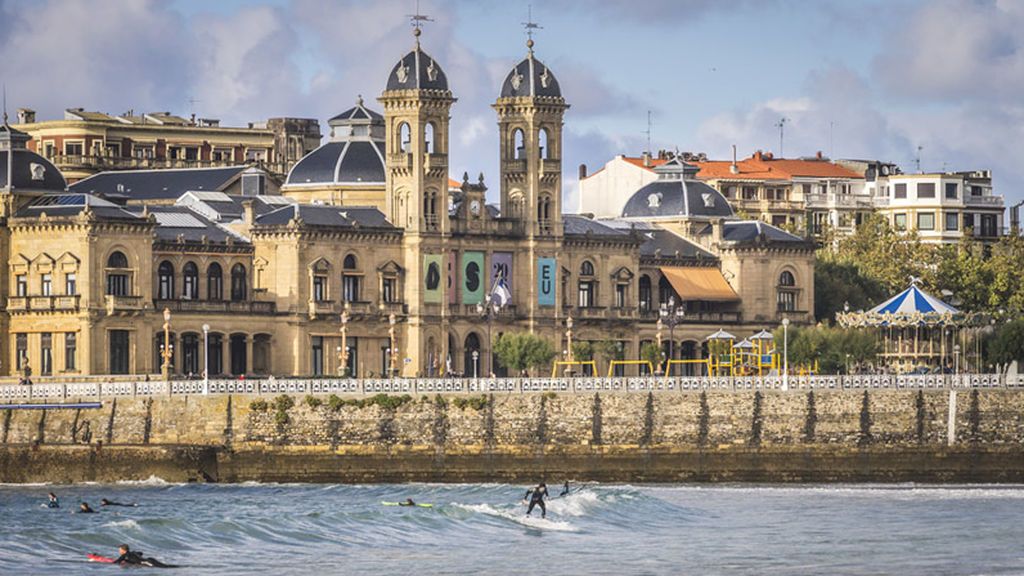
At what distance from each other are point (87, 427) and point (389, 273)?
32.0 meters

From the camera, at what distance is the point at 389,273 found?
156 metres

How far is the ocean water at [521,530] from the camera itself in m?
95.0

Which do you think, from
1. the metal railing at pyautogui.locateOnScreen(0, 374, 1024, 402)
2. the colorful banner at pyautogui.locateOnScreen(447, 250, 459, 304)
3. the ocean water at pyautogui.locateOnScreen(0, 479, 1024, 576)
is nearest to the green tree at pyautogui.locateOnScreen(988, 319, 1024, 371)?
the metal railing at pyautogui.locateOnScreen(0, 374, 1024, 402)

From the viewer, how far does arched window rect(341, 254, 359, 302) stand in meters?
154

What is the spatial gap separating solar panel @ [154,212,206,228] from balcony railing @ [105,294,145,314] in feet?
25.3

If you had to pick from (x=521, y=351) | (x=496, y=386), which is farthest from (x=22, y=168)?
(x=496, y=386)

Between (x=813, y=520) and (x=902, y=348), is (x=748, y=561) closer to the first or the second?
(x=813, y=520)

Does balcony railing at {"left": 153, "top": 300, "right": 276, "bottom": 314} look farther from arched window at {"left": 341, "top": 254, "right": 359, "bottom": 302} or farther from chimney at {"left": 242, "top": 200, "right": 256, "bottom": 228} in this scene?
chimney at {"left": 242, "top": 200, "right": 256, "bottom": 228}

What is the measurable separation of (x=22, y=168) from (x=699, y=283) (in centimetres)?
3960

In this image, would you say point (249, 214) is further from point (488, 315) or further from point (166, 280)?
point (488, 315)

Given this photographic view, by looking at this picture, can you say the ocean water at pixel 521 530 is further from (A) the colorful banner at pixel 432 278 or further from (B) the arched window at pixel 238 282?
(A) the colorful banner at pixel 432 278

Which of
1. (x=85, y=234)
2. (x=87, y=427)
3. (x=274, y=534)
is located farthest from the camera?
(x=85, y=234)

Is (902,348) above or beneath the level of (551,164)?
beneath

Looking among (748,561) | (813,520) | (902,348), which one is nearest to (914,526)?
(813,520)
